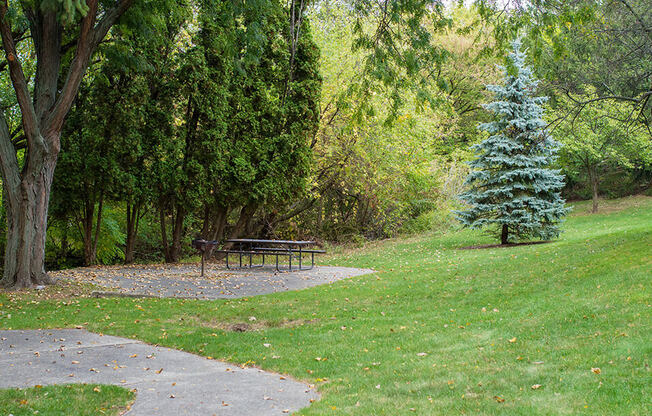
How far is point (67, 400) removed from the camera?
186 inches

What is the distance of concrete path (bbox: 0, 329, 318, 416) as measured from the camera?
478 centimetres

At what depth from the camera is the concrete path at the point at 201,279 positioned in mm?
11516

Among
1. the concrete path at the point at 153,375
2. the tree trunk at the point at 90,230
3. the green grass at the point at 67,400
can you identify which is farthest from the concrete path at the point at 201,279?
the green grass at the point at 67,400

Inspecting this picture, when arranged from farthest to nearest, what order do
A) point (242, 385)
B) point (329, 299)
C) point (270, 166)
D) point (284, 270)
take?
point (270, 166) < point (284, 270) < point (329, 299) < point (242, 385)

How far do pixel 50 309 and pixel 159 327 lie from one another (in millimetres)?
2479

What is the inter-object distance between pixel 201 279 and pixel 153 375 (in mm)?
7594

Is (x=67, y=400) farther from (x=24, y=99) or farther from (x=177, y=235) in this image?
(x=177, y=235)

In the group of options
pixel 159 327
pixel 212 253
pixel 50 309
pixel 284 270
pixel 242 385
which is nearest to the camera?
pixel 242 385

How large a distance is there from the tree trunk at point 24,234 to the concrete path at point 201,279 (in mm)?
1396

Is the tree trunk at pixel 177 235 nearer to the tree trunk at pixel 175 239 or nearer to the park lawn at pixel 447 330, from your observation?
the tree trunk at pixel 175 239

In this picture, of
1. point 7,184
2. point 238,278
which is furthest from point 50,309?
point 238,278

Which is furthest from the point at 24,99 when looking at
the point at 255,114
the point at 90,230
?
the point at 255,114

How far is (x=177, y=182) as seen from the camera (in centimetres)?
1552

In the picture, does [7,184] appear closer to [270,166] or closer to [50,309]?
[50,309]
